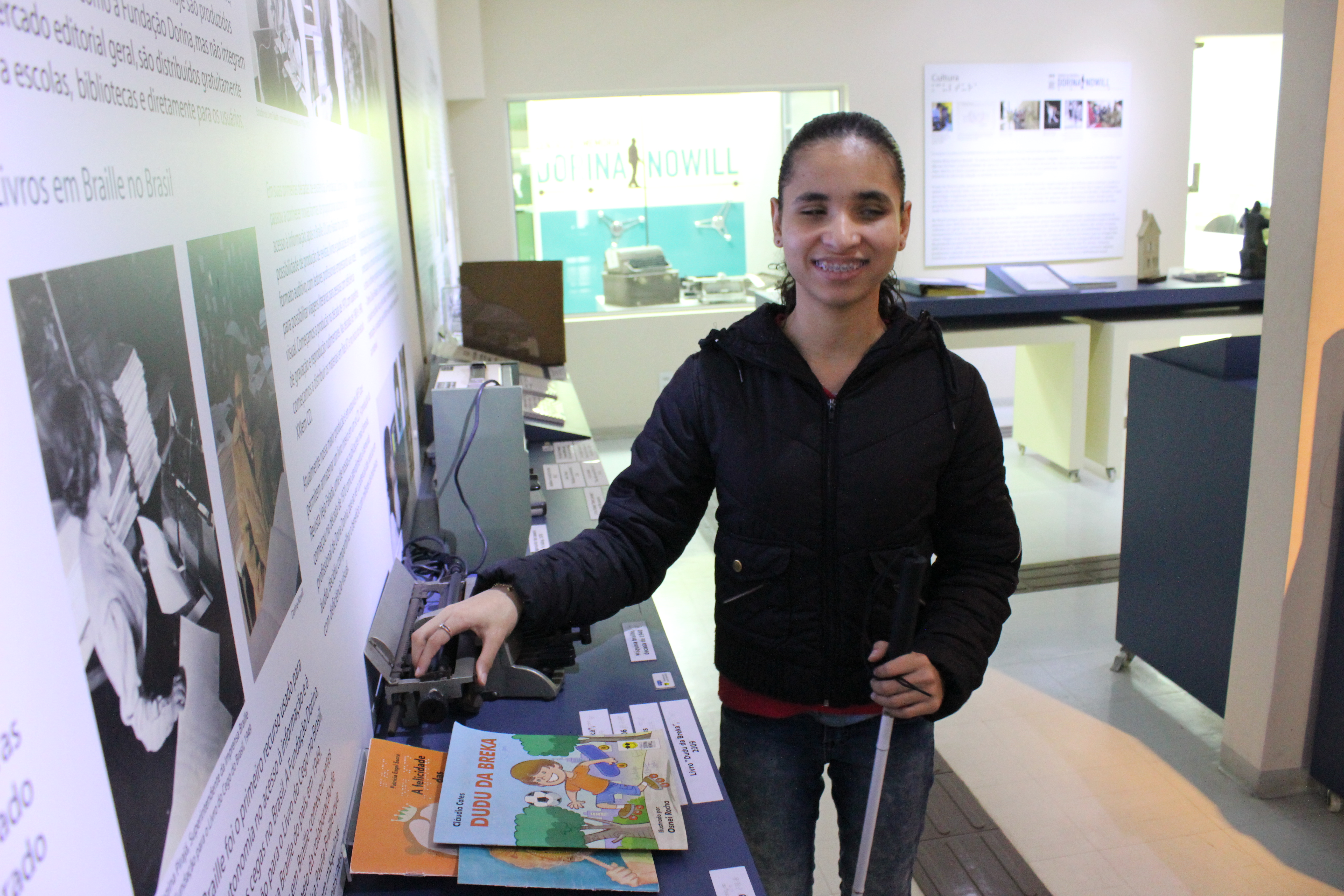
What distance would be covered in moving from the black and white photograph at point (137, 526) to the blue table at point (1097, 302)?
398 cm

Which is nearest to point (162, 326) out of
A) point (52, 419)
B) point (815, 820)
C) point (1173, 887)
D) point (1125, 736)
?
point (52, 419)

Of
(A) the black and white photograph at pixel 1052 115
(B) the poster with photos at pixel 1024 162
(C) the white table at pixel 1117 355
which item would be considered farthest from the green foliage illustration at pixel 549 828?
(A) the black and white photograph at pixel 1052 115

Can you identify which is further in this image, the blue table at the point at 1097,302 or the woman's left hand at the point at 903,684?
the blue table at the point at 1097,302

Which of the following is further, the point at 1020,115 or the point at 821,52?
the point at 1020,115

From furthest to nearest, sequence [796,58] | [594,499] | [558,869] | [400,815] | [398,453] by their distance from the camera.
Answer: [796,58]
[594,499]
[398,453]
[400,815]
[558,869]

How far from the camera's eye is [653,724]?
55.3 inches

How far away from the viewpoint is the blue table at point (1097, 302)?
4488mm

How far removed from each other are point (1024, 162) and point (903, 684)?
5541mm

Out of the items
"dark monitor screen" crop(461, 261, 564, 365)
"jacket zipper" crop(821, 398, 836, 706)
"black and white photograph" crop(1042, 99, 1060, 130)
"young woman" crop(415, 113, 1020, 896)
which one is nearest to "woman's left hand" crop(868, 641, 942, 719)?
"young woman" crop(415, 113, 1020, 896)

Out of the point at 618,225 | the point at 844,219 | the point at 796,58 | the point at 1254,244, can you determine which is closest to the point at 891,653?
the point at 844,219

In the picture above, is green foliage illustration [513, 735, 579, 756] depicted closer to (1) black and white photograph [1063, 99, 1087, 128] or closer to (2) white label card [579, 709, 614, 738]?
(2) white label card [579, 709, 614, 738]

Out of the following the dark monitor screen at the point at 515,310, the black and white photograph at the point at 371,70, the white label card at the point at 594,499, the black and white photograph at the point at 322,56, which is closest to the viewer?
the black and white photograph at the point at 322,56

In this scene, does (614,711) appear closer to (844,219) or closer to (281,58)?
(844,219)

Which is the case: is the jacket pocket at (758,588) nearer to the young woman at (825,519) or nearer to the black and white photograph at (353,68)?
the young woman at (825,519)
